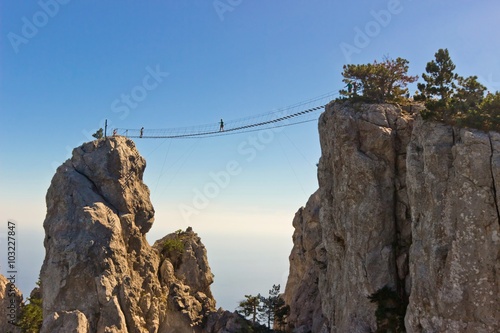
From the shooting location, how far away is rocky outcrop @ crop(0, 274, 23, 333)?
59156mm

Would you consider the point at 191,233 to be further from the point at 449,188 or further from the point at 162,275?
the point at 449,188

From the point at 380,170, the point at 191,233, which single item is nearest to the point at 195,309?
the point at 191,233

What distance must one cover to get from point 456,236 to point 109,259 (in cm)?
4193

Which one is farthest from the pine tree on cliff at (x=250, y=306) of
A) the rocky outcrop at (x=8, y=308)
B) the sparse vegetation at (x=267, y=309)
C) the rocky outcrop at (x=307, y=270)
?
the rocky outcrop at (x=8, y=308)

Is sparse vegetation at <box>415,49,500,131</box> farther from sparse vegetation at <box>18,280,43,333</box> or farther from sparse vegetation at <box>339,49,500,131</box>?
sparse vegetation at <box>18,280,43,333</box>

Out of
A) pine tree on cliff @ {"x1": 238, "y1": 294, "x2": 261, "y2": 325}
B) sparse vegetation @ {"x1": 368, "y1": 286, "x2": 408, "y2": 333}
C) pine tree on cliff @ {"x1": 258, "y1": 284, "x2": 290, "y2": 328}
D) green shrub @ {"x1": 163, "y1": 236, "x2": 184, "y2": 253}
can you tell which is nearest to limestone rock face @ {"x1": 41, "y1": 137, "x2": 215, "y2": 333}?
green shrub @ {"x1": 163, "y1": 236, "x2": 184, "y2": 253}

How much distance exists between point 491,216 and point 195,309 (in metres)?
45.6

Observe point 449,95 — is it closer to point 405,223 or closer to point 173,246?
point 405,223

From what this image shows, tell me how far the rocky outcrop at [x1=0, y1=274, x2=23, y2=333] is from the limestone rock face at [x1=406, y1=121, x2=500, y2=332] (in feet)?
171

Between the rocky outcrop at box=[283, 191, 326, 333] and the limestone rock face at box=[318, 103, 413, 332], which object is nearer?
the limestone rock face at box=[318, 103, 413, 332]

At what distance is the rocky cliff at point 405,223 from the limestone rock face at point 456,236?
0.07m

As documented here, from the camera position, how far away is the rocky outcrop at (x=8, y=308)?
194 feet

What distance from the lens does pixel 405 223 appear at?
42562mm

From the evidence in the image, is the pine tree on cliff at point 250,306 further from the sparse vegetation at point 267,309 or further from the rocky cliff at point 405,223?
the rocky cliff at point 405,223
